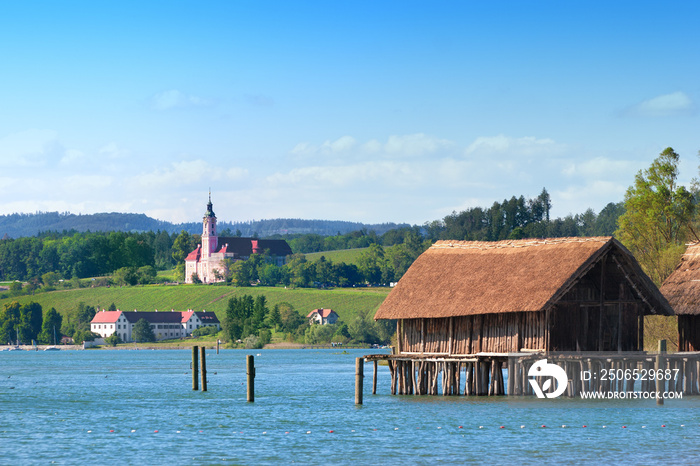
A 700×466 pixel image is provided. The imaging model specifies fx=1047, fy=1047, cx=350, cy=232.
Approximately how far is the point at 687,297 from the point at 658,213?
33.7 meters

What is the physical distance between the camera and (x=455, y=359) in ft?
154

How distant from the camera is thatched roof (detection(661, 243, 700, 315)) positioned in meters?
47.8

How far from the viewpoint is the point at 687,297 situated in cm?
4822

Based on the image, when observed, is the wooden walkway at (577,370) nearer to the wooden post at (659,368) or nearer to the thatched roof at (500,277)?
the wooden post at (659,368)

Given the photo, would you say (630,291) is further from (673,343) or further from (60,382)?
(60,382)

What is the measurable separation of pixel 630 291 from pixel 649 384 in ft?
16.0

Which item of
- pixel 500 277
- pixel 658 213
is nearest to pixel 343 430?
pixel 500 277

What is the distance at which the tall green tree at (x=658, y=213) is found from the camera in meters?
79.9

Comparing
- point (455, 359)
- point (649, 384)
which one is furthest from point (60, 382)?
point (649, 384)

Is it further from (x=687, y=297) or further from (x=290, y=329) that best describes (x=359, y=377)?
(x=290, y=329)

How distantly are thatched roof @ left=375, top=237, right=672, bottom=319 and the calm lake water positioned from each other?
4.36 metres

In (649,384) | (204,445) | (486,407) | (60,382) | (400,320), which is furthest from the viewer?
(60,382)

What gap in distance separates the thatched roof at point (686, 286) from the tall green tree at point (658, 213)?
28880 mm

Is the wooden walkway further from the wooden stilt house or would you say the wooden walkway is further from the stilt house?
the wooden stilt house
